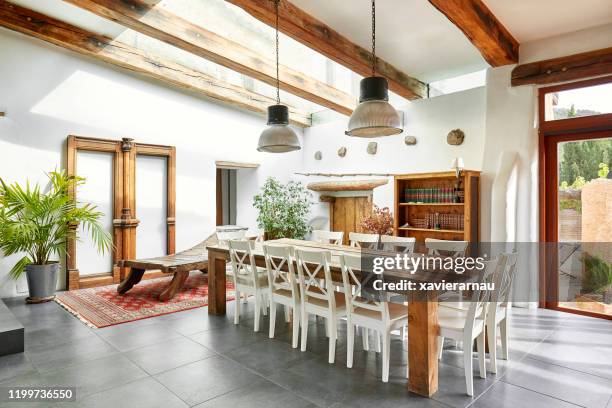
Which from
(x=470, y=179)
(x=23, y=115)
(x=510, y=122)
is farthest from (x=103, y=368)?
(x=510, y=122)

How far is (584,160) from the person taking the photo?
4328 mm

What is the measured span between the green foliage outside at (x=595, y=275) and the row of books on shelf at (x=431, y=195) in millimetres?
1609

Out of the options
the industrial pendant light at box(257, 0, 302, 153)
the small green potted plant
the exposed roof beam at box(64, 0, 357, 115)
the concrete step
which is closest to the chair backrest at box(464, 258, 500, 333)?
the industrial pendant light at box(257, 0, 302, 153)

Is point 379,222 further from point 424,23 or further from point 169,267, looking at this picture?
point 169,267

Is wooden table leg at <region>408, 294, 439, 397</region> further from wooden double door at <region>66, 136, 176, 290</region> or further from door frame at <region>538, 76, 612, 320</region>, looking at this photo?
wooden double door at <region>66, 136, 176, 290</region>

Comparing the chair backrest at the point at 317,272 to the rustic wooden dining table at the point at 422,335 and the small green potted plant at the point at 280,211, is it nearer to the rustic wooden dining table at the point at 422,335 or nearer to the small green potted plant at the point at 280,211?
the rustic wooden dining table at the point at 422,335

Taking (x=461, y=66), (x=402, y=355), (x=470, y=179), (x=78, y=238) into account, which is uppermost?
(x=461, y=66)

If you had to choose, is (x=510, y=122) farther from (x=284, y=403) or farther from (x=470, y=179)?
(x=284, y=403)

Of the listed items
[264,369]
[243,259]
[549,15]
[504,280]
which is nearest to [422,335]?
[504,280]

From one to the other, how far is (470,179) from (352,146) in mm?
2652

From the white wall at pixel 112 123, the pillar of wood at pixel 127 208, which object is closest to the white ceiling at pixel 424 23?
the white wall at pixel 112 123

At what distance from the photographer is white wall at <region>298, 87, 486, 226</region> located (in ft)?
17.5

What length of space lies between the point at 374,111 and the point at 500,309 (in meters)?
1.82

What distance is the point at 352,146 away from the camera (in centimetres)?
713
